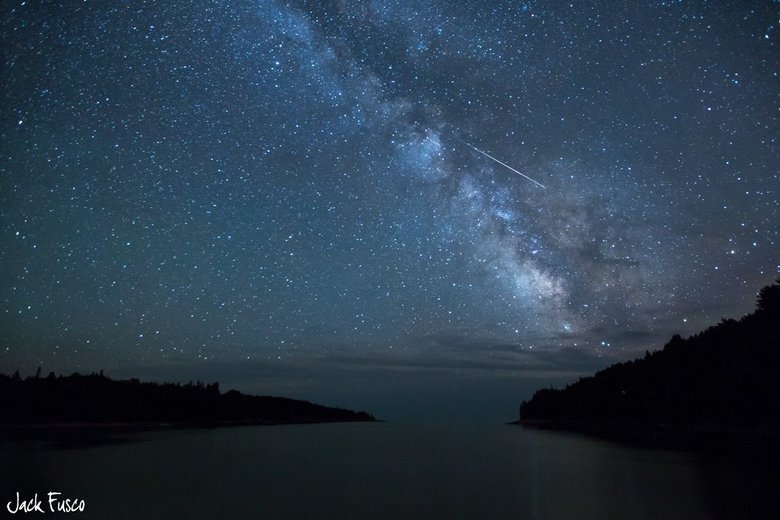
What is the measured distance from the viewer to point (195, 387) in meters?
109

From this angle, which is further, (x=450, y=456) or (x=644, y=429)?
(x=644, y=429)

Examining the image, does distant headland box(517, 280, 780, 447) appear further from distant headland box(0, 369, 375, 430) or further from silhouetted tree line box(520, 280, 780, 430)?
distant headland box(0, 369, 375, 430)

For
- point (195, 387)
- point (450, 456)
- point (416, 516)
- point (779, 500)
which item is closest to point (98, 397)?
point (195, 387)

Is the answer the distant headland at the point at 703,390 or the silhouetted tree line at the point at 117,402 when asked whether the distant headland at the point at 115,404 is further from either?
the distant headland at the point at 703,390

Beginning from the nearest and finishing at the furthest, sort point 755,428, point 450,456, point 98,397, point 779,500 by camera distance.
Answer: point 779,500 → point 450,456 → point 755,428 → point 98,397

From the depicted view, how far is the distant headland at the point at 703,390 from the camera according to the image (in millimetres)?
42875

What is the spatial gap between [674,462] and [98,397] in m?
68.5

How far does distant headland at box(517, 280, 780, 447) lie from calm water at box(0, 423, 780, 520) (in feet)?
58.2

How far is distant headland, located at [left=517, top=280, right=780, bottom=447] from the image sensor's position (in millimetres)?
42875

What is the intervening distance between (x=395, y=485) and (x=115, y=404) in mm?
67761

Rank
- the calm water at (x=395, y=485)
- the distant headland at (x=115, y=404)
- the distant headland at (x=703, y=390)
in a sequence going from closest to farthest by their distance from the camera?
1. the calm water at (x=395, y=485)
2. the distant headland at (x=703, y=390)
3. the distant headland at (x=115, y=404)

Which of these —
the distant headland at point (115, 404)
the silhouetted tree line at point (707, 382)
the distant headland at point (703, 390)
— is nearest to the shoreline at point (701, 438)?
the distant headland at point (703, 390)

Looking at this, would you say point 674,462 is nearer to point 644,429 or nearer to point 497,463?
point 497,463

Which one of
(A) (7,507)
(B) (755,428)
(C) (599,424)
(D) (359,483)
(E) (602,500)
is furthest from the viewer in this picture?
(C) (599,424)
